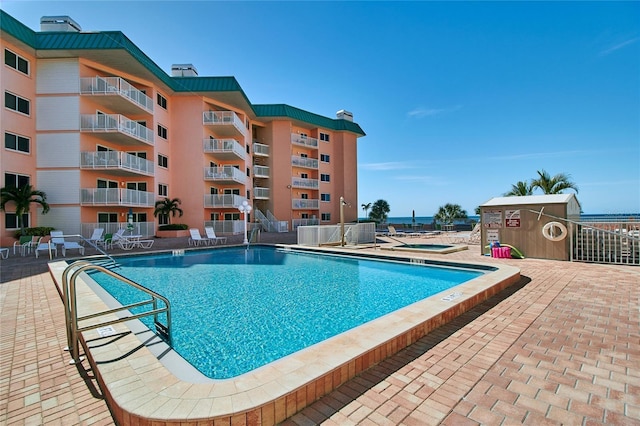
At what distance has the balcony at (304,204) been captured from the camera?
28398mm

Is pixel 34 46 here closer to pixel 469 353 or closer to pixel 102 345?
pixel 102 345

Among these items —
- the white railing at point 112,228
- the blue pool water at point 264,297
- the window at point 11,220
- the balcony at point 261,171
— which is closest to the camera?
the blue pool water at point 264,297

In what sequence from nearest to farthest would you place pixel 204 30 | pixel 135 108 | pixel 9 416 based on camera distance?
pixel 9 416, pixel 204 30, pixel 135 108

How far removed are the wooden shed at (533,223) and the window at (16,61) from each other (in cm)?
2233

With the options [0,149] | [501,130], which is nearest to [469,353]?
[0,149]

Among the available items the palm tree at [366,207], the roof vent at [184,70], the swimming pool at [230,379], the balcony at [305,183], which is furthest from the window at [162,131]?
the palm tree at [366,207]

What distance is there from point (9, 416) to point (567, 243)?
11962 millimetres

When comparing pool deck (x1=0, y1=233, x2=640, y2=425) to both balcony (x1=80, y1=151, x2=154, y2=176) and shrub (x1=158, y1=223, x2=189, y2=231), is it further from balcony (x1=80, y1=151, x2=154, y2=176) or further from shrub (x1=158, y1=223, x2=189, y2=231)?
shrub (x1=158, y1=223, x2=189, y2=231)

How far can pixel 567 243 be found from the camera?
8938 millimetres

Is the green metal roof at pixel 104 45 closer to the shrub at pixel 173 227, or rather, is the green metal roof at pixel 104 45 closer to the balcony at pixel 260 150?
the balcony at pixel 260 150

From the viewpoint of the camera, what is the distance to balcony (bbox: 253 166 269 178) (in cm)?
2777

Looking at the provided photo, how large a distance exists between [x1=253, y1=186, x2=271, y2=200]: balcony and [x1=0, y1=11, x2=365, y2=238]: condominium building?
0.31 feet

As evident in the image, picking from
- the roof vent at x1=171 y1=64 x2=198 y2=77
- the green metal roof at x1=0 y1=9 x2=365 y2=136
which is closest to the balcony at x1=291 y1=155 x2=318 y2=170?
the green metal roof at x1=0 y1=9 x2=365 y2=136

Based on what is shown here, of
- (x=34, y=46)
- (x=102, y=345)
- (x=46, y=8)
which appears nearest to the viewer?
(x=102, y=345)
